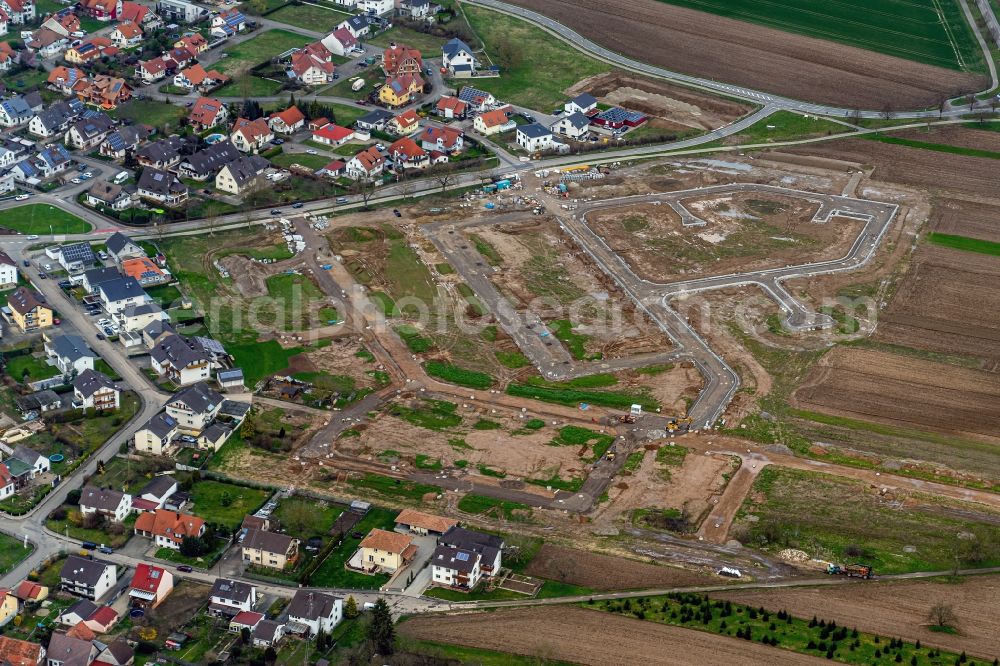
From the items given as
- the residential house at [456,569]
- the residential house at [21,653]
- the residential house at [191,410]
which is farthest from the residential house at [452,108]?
the residential house at [21,653]

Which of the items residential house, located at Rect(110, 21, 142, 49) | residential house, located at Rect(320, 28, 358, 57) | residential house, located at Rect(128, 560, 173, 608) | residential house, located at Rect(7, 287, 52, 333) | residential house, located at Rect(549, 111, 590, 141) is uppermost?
residential house, located at Rect(549, 111, 590, 141)

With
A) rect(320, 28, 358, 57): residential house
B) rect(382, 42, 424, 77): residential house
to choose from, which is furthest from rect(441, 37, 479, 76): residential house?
rect(320, 28, 358, 57): residential house

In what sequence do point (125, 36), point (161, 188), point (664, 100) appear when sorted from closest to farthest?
point (161, 188)
point (664, 100)
point (125, 36)

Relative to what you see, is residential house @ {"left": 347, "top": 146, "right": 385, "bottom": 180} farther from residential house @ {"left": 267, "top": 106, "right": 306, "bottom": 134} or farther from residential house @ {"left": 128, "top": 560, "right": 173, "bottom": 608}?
residential house @ {"left": 128, "top": 560, "right": 173, "bottom": 608}

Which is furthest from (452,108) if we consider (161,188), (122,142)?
(161,188)

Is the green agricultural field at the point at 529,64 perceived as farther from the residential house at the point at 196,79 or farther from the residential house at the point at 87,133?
the residential house at the point at 87,133

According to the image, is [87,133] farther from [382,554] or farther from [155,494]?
[382,554]
